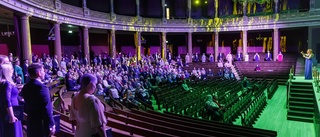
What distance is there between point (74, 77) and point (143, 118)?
6.22 meters

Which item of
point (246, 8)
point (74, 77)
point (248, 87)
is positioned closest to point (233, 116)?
point (248, 87)

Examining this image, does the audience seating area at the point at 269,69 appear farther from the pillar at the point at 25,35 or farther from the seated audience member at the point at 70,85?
the pillar at the point at 25,35

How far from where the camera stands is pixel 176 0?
29125 millimetres

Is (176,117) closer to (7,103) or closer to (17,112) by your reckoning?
(17,112)

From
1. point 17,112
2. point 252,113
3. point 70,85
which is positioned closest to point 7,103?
point 17,112

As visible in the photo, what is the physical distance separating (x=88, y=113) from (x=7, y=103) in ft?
5.51

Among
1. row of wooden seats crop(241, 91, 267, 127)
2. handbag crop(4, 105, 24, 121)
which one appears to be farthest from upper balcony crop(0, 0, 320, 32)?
row of wooden seats crop(241, 91, 267, 127)

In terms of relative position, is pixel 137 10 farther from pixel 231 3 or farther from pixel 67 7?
pixel 231 3

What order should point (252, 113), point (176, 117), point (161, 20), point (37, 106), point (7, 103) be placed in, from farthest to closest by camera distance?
1. point (161, 20)
2. point (252, 113)
3. point (176, 117)
4. point (7, 103)
5. point (37, 106)

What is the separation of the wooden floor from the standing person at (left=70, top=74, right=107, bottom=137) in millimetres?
6556

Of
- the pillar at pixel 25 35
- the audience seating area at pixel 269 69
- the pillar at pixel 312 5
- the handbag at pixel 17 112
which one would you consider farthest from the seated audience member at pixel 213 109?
the pillar at pixel 312 5

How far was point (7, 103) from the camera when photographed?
323 cm

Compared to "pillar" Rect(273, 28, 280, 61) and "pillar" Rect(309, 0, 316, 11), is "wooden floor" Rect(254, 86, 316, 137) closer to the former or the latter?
"pillar" Rect(273, 28, 280, 61)

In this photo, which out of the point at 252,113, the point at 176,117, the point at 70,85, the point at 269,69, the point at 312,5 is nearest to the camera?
the point at 176,117
